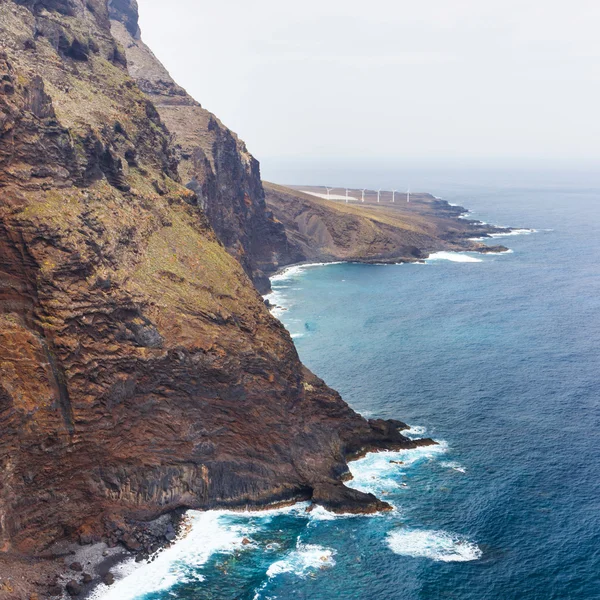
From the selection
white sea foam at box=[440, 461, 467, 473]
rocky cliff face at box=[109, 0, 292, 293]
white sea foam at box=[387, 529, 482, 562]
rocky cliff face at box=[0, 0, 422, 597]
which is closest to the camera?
rocky cliff face at box=[0, 0, 422, 597]

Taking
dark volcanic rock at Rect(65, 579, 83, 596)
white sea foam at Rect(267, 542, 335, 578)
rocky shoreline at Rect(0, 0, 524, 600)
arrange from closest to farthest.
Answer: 1. dark volcanic rock at Rect(65, 579, 83, 596)
2. rocky shoreline at Rect(0, 0, 524, 600)
3. white sea foam at Rect(267, 542, 335, 578)

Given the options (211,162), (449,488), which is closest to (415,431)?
(449,488)

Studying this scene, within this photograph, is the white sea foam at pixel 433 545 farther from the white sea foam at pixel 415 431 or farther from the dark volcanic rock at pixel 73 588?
the dark volcanic rock at pixel 73 588

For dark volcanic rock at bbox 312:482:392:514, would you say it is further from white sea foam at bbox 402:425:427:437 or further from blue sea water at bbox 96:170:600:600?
white sea foam at bbox 402:425:427:437

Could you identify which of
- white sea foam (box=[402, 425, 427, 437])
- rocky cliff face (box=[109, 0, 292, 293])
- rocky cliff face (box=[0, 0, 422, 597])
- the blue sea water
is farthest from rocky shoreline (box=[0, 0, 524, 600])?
rocky cliff face (box=[109, 0, 292, 293])

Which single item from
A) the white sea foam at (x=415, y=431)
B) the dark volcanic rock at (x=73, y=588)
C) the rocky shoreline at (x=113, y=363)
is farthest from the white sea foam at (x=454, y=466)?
the dark volcanic rock at (x=73, y=588)

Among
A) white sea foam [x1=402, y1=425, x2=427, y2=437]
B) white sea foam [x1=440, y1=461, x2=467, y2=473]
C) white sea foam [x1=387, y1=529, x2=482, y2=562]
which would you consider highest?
white sea foam [x1=402, y1=425, x2=427, y2=437]

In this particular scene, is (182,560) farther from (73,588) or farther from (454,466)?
(454,466)

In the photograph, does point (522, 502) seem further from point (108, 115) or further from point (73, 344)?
point (108, 115)
